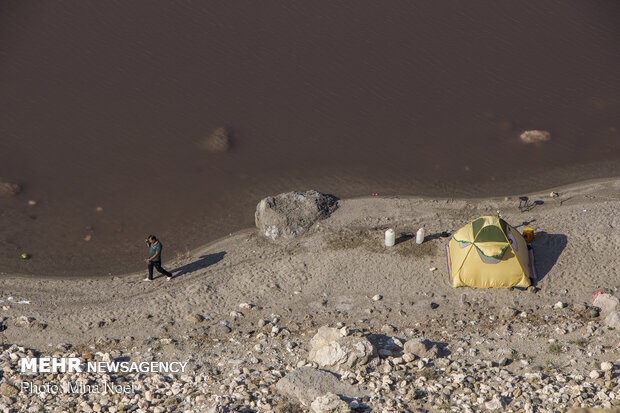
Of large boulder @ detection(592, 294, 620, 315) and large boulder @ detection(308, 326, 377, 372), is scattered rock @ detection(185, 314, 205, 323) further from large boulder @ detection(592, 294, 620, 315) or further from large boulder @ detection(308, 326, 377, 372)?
large boulder @ detection(592, 294, 620, 315)

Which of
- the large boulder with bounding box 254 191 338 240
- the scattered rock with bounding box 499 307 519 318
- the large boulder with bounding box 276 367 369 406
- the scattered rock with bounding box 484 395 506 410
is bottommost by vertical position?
the scattered rock with bounding box 484 395 506 410

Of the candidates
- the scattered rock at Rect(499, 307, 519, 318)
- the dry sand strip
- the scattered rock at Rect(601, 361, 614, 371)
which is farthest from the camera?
the scattered rock at Rect(499, 307, 519, 318)

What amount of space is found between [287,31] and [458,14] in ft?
24.8

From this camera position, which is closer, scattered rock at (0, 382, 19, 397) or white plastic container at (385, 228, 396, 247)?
scattered rock at (0, 382, 19, 397)

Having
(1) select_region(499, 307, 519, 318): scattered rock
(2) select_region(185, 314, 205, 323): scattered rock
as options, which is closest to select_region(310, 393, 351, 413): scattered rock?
(2) select_region(185, 314, 205, 323): scattered rock

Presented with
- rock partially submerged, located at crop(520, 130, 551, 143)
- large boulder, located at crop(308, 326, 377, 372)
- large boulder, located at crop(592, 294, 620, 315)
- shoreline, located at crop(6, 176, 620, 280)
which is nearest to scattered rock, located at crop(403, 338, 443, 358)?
large boulder, located at crop(308, 326, 377, 372)

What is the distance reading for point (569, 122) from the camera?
22.4m

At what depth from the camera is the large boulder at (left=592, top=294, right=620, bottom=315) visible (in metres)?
14.2

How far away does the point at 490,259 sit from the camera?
15023 mm

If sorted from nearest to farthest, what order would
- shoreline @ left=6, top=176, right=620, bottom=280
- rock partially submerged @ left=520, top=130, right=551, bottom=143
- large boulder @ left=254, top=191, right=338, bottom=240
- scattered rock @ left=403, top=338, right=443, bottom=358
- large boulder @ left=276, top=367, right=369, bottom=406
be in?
large boulder @ left=276, top=367, right=369, bottom=406 < scattered rock @ left=403, top=338, right=443, bottom=358 < shoreline @ left=6, top=176, right=620, bottom=280 < large boulder @ left=254, top=191, right=338, bottom=240 < rock partially submerged @ left=520, top=130, right=551, bottom=143

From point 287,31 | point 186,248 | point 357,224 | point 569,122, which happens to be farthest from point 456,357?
point 287,31

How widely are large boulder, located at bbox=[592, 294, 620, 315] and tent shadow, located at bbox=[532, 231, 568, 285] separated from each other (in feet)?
4.79

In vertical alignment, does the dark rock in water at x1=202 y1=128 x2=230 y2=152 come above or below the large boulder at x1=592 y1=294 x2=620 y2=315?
above

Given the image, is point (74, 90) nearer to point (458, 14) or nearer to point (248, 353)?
point (248, 353)
